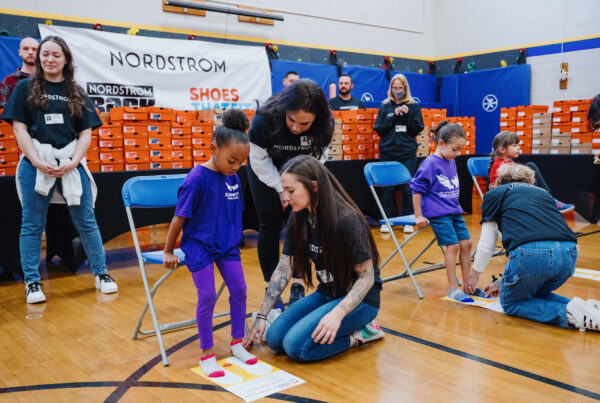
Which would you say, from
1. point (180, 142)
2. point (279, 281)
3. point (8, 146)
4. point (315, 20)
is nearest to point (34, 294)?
point (8, 146)

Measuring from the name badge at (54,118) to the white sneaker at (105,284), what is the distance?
120cm

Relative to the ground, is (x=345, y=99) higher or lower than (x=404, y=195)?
higher

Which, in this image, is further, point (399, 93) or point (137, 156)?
point (399, 93)

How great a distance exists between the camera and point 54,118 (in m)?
3.79

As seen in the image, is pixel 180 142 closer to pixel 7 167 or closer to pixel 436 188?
pixel 7 167

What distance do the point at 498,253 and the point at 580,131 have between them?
3372 mm

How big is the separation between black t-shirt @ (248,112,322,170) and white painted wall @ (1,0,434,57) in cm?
601

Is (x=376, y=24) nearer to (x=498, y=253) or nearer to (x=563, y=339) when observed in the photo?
(x=498, y=253)

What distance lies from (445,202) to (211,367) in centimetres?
197

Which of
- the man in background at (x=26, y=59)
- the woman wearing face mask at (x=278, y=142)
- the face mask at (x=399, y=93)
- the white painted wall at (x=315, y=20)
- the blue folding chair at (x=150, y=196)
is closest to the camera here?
the woman wearing face mask at (x=278, y=142)

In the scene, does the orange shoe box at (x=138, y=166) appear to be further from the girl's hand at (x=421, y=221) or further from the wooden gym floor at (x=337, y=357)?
the girl's hand at (x=421, y=221)

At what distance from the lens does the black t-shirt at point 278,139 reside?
2.86 m

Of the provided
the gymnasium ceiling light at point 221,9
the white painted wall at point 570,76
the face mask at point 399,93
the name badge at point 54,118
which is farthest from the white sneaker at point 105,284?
the white painted wall at point 570,76

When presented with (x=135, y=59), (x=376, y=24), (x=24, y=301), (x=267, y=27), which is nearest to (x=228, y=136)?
(x=24, y=301)
